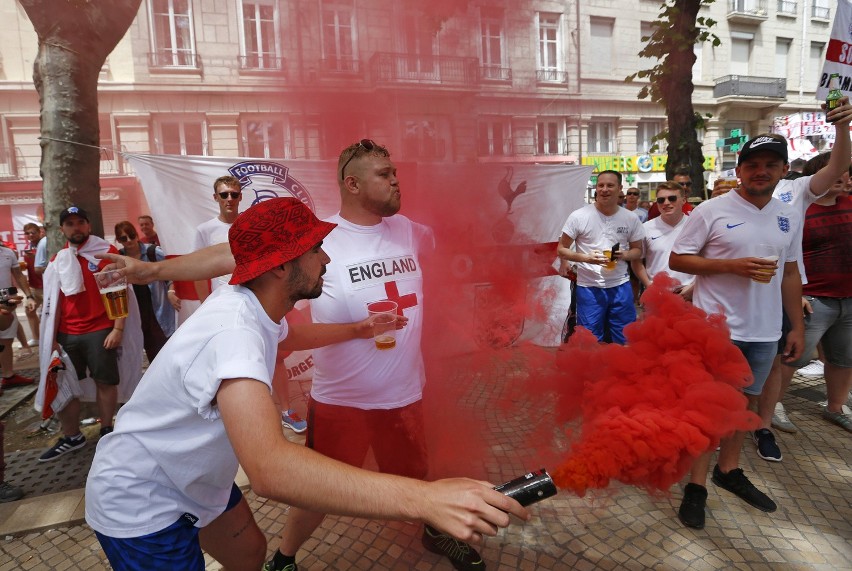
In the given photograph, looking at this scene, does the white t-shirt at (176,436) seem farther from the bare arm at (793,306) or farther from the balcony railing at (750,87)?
the balcony railing at (750,87)

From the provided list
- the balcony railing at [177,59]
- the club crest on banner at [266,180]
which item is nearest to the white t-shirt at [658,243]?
the club crest on banner at [266,180]

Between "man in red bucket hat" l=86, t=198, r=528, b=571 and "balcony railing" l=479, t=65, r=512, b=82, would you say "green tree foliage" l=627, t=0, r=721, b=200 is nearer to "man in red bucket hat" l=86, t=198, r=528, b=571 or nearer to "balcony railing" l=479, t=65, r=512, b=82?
"balcony railing" l=479, t=65, r=512, b=82

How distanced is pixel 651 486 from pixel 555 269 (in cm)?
392

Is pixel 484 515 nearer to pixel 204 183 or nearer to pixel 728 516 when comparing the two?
pixel 728 516

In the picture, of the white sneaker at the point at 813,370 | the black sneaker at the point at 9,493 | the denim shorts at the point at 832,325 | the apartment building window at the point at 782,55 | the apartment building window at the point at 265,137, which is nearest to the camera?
the black sneaker at the point at 9,493

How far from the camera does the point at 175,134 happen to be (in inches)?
456

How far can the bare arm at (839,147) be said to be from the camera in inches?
111

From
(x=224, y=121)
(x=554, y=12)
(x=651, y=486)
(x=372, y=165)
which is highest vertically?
(x=554, y=12)

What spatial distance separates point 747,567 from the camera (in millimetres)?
2232

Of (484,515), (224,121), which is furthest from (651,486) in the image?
(224,121)

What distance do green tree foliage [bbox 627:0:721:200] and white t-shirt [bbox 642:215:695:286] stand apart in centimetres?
285

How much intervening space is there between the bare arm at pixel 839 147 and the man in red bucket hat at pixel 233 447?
3228 mm

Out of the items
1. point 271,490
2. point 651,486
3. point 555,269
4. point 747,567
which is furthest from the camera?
point 555,269

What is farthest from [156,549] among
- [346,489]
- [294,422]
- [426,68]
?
[426,68]
